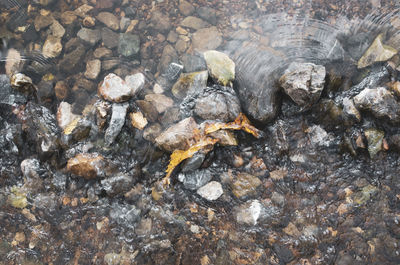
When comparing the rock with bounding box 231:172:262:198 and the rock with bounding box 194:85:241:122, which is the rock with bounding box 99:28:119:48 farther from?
the rock with bounding box 231:172:262:198

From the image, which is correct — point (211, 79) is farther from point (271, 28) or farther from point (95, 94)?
point (95, 94)

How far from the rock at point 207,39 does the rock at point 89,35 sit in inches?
45.6

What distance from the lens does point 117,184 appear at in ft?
9.27

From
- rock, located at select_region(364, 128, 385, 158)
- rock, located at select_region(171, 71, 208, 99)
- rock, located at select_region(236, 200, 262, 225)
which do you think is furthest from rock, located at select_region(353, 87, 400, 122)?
rock, located at select_region(171, 71, 208, 99)

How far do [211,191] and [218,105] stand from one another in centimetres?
86

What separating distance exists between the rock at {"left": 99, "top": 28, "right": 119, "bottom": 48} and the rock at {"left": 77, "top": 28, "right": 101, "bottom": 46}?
58mm

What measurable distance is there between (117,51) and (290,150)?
7.45 ft

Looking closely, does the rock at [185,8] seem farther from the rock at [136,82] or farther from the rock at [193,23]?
the rock at [136,82]

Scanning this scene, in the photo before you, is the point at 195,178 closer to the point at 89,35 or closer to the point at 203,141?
the point at 203,141

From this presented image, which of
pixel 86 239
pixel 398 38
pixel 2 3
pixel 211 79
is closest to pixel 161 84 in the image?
pixel 211 79

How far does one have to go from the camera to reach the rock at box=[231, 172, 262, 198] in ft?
9.10

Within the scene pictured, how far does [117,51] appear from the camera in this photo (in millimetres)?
3463

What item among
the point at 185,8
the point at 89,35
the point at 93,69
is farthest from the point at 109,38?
the point at 185,8

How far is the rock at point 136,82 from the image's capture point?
3.15 metres
